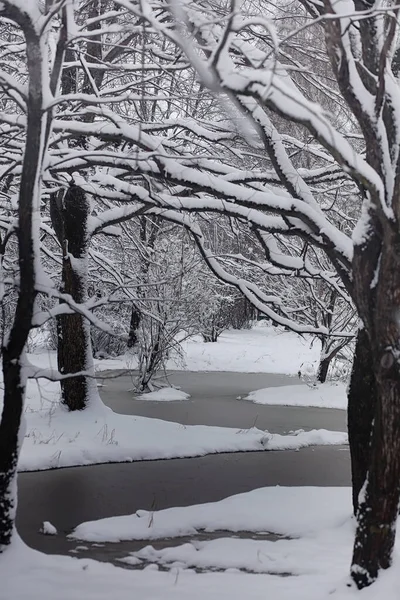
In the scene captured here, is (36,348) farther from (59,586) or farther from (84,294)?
(59,586)

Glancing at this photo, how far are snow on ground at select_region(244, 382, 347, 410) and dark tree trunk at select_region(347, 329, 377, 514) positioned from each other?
9.58 meters

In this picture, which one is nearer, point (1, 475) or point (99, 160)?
point (1, 475)

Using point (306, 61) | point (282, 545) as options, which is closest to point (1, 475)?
point (282, 545)

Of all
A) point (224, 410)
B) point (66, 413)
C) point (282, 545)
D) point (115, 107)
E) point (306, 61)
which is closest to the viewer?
point (282, 545)

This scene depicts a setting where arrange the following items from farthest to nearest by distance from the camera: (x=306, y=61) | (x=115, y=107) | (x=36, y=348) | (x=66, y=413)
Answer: (x=36, y=348), (x=115, y=107), (x=66, y=413), (x=306, y=61)

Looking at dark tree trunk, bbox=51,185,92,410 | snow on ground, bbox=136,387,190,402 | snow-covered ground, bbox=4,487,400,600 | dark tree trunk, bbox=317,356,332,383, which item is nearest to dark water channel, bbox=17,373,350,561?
snow-covered ground, bbox=4,487,400,600

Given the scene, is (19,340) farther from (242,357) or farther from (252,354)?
(252,354)

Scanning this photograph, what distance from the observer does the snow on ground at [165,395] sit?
48.3ft

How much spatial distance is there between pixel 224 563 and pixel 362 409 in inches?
62.9

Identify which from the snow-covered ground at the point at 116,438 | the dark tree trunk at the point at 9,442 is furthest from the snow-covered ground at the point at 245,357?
the dark tree trunk at the point at 9,442

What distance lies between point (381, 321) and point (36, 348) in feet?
65.4

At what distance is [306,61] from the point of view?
9805 millimetres

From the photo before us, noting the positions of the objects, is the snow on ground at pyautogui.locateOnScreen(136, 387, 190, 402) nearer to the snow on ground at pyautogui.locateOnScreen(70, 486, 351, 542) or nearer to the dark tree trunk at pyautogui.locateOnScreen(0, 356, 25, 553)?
the snow on ground at pyautogui.locateOnScreen(70, 486, 351, 542)

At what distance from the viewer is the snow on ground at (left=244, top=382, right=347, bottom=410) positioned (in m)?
15.2
